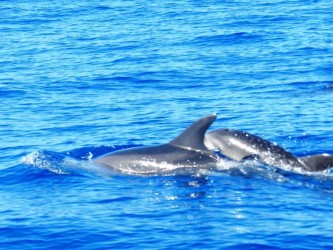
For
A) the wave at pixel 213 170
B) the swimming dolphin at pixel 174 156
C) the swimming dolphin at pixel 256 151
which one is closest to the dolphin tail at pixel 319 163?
the swimming dolphin at pixel 256 151

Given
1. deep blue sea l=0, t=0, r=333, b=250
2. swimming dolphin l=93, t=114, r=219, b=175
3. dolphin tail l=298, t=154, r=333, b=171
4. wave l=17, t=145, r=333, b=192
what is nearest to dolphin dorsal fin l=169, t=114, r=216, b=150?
swimming dolphin l=93, t=114, r=219, b=175

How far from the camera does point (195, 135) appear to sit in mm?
21016

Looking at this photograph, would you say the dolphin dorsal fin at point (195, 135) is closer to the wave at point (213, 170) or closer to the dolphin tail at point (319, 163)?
the wave at point (213, 170)

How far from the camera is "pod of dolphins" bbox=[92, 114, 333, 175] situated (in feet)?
68.2

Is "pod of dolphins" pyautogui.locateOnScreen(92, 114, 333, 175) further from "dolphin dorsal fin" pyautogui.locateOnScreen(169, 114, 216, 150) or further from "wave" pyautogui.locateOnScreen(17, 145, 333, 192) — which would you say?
"wave" pyautogui.locateOnScreen(17, 145, 333, 192)

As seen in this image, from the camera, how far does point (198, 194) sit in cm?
1916

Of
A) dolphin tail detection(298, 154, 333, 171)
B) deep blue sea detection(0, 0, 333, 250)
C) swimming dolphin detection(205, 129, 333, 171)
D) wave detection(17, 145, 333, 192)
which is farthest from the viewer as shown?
swimming dolphin detection(205, 129, 333, 171)

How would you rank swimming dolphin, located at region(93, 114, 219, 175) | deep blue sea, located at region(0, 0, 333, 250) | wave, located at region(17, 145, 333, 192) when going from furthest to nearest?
swimming dolphin, located at region(93, 114, 219, 175), wave, located at region(17, 145, 333, 192), deep blue sea, located at region(0, 0, 333, 250)

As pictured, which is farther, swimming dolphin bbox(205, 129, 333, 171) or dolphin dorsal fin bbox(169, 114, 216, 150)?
dolphin dorsal fin bbox(169, 114, 216, 150)

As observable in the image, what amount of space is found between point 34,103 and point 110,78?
14.5 ft

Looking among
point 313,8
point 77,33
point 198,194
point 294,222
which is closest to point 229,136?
point 198,194

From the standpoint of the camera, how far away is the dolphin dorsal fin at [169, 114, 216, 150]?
20781mm

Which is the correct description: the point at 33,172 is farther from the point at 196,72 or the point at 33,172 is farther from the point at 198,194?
the point at 196,72

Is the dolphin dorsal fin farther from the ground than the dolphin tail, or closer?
farther from the ground
